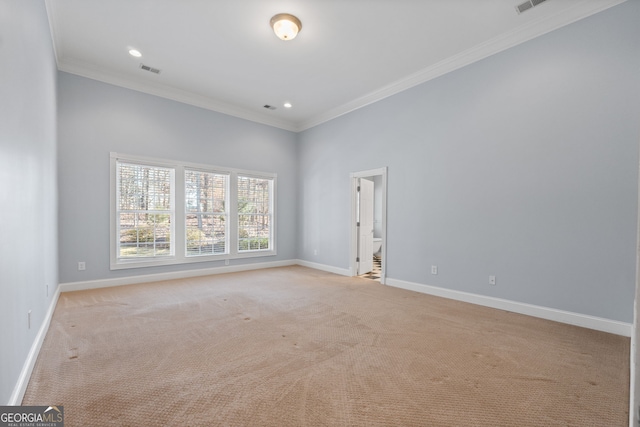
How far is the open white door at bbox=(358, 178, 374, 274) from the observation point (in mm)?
5652

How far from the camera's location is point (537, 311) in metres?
3.26

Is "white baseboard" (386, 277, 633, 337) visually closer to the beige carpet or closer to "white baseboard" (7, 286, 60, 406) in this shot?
the beige carpet

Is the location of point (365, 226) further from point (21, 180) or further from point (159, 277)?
point (21, 180)

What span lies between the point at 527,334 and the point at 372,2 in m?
3.69

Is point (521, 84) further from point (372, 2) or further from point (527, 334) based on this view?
point (527, 334)

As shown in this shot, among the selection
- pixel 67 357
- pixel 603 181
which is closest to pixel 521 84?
pixel 603 181

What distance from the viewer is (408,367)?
2.16 m

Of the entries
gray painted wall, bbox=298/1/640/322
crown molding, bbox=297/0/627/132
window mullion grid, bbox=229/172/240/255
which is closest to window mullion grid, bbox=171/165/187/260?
window mullion grid, bbox=229/172/240/255

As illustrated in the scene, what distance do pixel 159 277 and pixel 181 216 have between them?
3.66ft

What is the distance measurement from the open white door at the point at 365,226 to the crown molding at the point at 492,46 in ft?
5.22

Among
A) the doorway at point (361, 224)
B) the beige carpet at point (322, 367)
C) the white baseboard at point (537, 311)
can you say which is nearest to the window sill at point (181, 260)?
the beige carpet at point (322, 367)

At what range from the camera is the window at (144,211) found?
15.4 feet

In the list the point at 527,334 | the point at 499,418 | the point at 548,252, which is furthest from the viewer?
the point at 548,252

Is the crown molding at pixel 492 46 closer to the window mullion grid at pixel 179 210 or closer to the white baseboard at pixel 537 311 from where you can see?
the white baseboard at pixel 537 311
